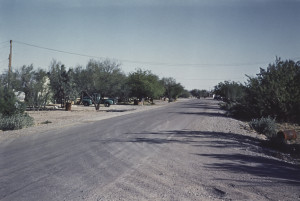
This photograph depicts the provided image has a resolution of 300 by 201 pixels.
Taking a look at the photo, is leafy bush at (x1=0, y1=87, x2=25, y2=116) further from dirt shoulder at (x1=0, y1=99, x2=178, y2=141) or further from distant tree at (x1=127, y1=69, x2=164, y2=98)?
distant tree at (x1=127, y1=69, x2=164, y2=98)

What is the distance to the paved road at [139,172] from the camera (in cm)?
484

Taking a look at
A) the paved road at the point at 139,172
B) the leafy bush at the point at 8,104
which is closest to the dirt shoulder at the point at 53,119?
the leafy bush at the point at 8,104

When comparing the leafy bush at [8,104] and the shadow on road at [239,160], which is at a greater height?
the leafy bush at [8,104]

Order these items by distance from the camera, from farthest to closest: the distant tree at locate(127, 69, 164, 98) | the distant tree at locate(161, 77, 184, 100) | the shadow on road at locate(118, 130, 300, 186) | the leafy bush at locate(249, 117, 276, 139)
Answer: the distant tree at locate(161, 77, 184, 100) < the distant tree at locate(127, 69, 164, 98) < the leafy bush at locate(249, 117, 276, 139) < the shadow on road at locate(118, 130, 300, 186)

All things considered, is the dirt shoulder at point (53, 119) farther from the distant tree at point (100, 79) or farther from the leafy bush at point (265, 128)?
the leafy bush at point (265, 128)

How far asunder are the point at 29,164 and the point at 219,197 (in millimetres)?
5628

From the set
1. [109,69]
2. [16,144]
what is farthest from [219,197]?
[109,69]

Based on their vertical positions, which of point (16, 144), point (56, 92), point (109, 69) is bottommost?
point (16, 144)

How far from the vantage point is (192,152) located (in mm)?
8805

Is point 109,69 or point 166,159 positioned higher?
point 109,69

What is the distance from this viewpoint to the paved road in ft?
15.9

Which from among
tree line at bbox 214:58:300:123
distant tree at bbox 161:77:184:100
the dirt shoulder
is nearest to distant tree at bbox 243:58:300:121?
tree line at bbox 214:58:300:123

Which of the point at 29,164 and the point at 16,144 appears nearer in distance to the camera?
the point at 29,164

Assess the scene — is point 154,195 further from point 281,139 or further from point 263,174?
point 281,139
